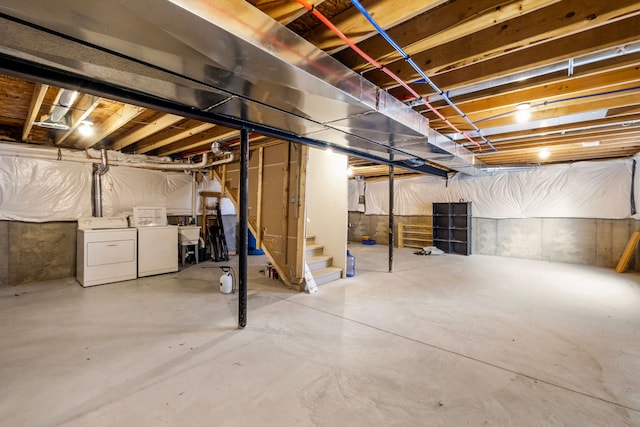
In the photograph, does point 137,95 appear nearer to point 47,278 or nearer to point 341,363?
point 341,363

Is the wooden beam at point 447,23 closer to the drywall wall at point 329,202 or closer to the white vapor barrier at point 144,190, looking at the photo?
the drywall wall at point 329,202

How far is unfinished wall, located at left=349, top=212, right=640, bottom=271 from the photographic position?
5410mm

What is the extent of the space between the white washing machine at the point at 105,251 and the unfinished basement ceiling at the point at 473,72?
1.32 metres

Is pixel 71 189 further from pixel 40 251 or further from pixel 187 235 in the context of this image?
pixel 187 235

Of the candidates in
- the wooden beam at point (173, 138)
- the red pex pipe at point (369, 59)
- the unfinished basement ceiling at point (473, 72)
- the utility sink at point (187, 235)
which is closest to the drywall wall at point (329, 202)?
the unfinished basement ceiling at point (473, 72)

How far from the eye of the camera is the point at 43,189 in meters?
4.13

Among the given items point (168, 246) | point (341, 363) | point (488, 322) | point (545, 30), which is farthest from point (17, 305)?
point (545, 30)

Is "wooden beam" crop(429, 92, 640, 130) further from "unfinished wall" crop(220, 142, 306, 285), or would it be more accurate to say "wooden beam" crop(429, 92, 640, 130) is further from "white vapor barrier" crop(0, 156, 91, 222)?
"white vapor barrier" crop(0, 156, 91, 222)

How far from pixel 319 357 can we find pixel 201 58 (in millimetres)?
2100

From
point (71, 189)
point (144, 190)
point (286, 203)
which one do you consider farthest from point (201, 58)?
point (144, 190)

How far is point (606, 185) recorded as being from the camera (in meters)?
5.39

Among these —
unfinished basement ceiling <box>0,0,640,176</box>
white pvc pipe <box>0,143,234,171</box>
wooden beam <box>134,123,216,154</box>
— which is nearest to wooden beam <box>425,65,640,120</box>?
unfinished basement ceiling <box>0,0,640,176</box>

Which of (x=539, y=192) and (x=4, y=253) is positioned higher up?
(x=539, y=192)

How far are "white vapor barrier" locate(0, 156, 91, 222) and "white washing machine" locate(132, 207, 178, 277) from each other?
0.99 metres
